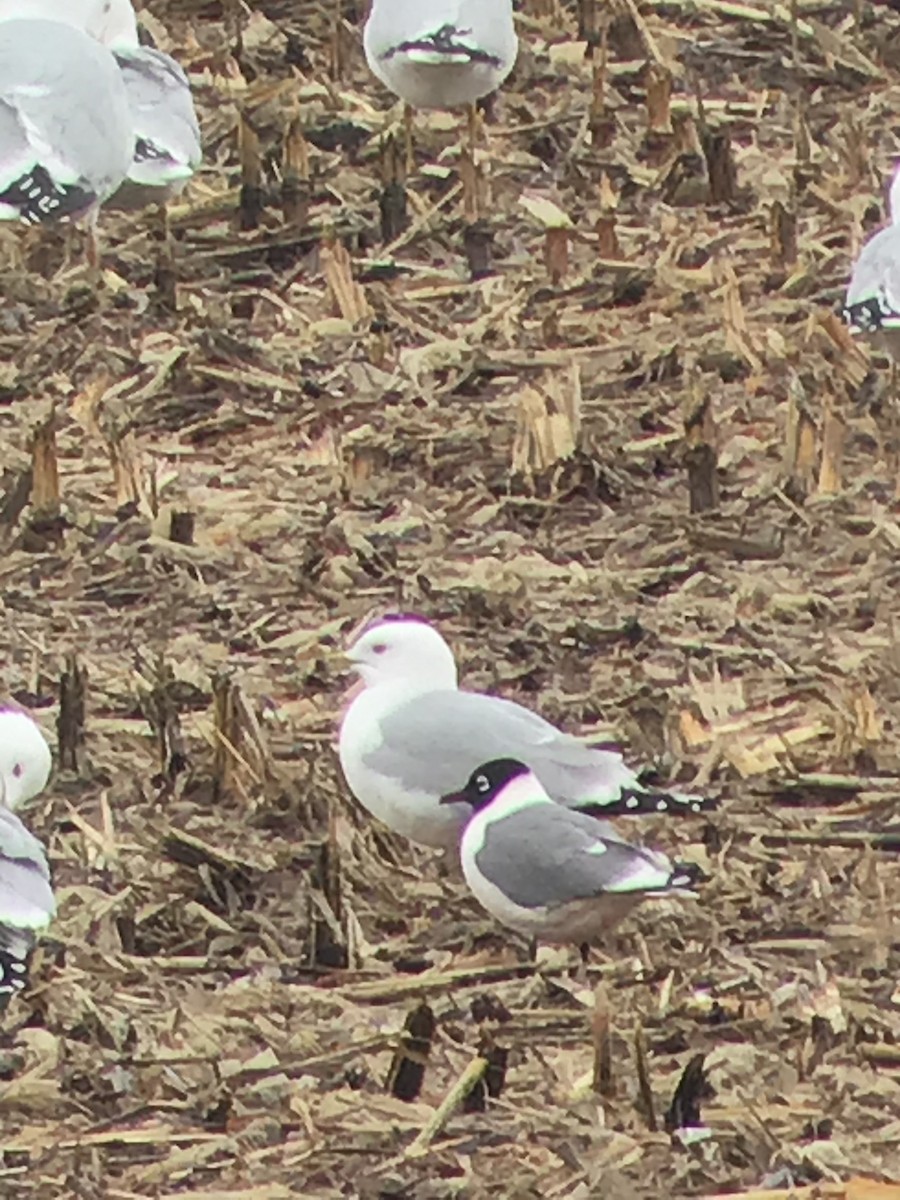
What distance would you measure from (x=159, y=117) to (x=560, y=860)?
2988 mm

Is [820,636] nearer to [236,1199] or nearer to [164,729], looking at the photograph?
[164,729]

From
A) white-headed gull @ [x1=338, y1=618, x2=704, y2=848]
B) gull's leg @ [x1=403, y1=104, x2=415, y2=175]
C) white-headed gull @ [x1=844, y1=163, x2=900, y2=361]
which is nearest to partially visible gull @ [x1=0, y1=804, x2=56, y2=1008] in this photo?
white-headed gull @ [x1=338, y1=618, x2=704, y2=848]

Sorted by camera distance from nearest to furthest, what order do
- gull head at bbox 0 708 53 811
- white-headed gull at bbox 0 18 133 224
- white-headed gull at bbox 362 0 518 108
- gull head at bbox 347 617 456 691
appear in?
gull head at bbox 0 708 53 811
gull head at bbox 347 617 456 691
white-headed gull at bbox 0 18 133 224
white-headed gull at bbox 362 0 518 108

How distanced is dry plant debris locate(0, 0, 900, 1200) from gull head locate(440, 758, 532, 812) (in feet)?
0.67

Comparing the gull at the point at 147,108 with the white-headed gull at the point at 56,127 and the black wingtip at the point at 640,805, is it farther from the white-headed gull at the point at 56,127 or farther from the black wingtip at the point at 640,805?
the black wingtip at the point at 640,805

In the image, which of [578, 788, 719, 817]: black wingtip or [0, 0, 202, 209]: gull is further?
[0, 0, 202, 209]: gull

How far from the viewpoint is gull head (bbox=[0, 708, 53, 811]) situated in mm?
4512

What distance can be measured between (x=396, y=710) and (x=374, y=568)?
1060mm

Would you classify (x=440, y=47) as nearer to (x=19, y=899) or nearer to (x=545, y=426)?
(x=545, y=426)

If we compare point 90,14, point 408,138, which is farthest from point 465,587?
point 408,138

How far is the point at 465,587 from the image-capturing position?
5.42 m

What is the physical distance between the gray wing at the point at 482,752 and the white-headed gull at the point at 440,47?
102 inches

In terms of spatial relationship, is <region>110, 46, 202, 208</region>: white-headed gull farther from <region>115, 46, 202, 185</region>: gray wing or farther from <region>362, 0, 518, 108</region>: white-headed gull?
<region>362, 0, 518, 108</region>: white-headed gull

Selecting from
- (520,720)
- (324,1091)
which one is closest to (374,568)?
(520,720)
